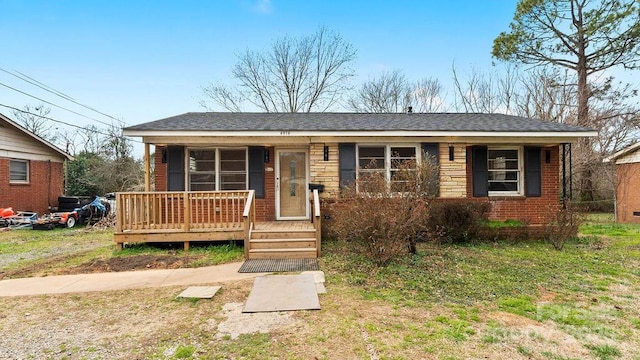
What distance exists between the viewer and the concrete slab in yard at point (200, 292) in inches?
169

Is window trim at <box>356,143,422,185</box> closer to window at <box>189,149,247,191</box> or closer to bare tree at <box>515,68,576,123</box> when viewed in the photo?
window at <box>189,149,247,191</box>

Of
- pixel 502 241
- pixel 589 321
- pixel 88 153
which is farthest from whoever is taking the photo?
pixel 88 153

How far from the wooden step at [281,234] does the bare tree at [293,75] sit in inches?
669

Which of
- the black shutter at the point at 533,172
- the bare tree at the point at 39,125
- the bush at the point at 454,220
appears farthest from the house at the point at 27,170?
the black shutter at the point at 533,172

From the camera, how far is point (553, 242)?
7.18 m

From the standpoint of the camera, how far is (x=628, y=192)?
13938 millimetres

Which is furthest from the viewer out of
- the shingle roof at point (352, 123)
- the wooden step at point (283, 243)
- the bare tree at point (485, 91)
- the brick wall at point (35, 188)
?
the bare tree at point (485, 91)

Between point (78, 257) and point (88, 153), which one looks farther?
point (88, 153)

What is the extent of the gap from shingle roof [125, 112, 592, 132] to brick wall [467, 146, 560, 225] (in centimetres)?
81

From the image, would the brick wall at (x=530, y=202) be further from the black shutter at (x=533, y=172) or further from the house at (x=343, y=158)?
the black shutter at (x=533, y=172)

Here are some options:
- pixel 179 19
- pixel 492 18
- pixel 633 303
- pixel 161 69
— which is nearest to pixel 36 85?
pixel 161 69

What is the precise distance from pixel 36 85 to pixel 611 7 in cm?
2787

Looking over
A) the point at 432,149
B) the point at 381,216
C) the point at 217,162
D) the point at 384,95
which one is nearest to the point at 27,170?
the point at 217,162

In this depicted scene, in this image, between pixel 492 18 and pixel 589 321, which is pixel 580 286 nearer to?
pixel 589 321
